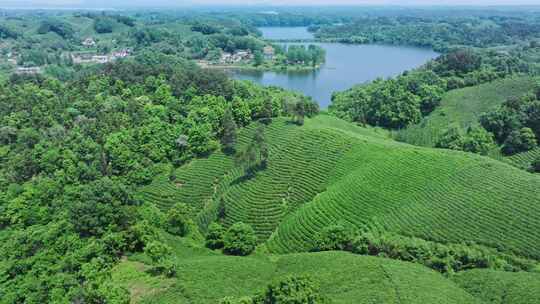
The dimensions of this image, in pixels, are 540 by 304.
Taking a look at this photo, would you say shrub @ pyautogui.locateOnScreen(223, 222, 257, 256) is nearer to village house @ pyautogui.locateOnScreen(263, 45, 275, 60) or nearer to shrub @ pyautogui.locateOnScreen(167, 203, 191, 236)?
shrub @ pyautogui.locateOnScreen(167, 203, 191, 236)

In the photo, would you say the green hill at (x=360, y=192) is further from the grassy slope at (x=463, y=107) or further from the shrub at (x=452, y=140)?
the grassy slope at (x=463, y=107)

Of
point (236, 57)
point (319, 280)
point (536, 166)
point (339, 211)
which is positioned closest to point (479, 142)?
point (536, 166)

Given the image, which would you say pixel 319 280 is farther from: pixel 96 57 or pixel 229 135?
pixel 96 57

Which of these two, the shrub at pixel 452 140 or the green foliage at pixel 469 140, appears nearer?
the green foliage at pixel 469 140

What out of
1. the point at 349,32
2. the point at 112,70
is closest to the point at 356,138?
the point at 112,70

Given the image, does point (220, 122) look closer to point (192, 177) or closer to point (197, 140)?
point (197, 140)

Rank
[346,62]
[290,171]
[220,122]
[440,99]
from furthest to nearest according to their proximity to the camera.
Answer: [346,62], [440,99], [220,122], [290,171]

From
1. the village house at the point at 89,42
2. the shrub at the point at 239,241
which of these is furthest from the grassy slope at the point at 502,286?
the village house at the point at 89,42
